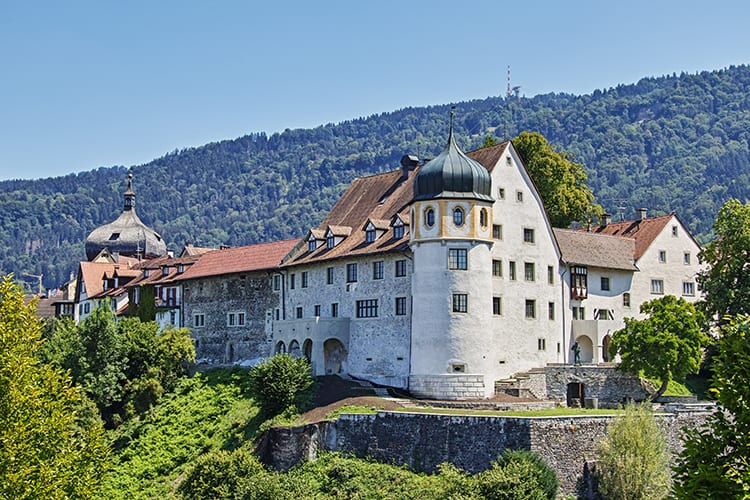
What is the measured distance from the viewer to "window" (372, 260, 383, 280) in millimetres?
64562

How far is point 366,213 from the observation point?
234 ft

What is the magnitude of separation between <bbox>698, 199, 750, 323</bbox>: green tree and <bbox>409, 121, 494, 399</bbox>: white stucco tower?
15252mm

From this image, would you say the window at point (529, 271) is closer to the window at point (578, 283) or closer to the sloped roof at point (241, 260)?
the window at point (578, 283)

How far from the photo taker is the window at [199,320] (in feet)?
267

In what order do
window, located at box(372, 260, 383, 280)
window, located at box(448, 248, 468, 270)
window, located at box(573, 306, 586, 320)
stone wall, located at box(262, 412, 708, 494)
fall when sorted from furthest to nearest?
window, located at box(573, 306, 586, 320), window, located at box(372, 260, 383, 280), window, located at box(448, 248, 468, 270), stone wall, located at box(262, 412, 708, 494)

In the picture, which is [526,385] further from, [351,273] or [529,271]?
[351,273]

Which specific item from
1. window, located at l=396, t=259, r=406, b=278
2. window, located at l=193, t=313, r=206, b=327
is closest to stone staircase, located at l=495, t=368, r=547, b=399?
window, located at l=396, t=259, r=406, b=278

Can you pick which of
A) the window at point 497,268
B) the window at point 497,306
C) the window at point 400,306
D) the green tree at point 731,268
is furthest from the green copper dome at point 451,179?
the green tree at point 731,268

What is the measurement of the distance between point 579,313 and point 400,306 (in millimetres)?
13695

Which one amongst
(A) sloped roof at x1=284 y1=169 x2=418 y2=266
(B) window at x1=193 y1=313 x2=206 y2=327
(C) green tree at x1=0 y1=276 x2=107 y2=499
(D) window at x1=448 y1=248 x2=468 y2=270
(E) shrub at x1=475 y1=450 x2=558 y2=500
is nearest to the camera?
(C) green tree at x1=0 y1=276 x2=107 y2=499

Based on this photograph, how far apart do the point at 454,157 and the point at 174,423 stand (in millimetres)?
24710

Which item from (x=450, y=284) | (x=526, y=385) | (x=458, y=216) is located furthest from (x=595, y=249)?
(x=450, y=284)

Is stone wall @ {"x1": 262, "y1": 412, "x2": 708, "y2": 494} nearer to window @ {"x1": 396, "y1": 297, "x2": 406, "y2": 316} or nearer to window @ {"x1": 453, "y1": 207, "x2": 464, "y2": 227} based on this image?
window @ {"x1": 396, "y1": 297, "x2": 406, "y2": 316}

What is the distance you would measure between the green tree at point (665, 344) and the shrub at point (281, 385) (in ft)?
61.4
